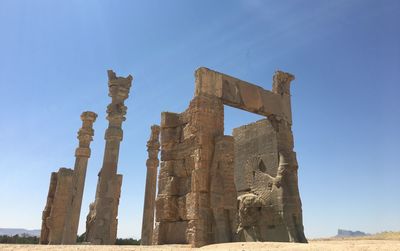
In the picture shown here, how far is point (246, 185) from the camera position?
13164 mm

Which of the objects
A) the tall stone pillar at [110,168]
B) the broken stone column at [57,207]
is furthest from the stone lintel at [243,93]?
the broken stone column at [57,207]

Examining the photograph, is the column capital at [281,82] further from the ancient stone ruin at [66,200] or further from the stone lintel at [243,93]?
the ancient stone ruin at [66,200]

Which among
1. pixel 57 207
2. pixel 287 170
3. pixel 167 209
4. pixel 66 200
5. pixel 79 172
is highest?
pixel 79 172

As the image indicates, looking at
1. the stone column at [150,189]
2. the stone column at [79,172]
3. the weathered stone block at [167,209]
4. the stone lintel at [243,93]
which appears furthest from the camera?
the stone column at [150,189]

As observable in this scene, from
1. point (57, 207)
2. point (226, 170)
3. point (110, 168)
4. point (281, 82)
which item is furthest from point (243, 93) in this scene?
point (57, 207)

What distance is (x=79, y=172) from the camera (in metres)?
16.4

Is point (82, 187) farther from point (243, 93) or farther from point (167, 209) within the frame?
point (243, 93)

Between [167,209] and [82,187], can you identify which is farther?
[82,187]

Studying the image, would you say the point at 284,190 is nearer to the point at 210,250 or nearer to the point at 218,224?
the point at 218,224

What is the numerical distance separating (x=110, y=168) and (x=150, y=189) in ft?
12.1

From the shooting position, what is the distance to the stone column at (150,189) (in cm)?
1670

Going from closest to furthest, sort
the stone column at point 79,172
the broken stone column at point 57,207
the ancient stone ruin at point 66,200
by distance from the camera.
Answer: the stone column at point 79,172 → the ancient stone ruin at point 66,200 → the broken stone column at point 57,207

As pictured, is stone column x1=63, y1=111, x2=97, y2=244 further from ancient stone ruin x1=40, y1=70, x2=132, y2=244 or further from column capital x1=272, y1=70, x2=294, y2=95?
column capital x1=272, y1=70, x2=294, y2=95

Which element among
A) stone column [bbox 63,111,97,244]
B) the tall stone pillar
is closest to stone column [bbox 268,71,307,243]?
the tall stone pillar
